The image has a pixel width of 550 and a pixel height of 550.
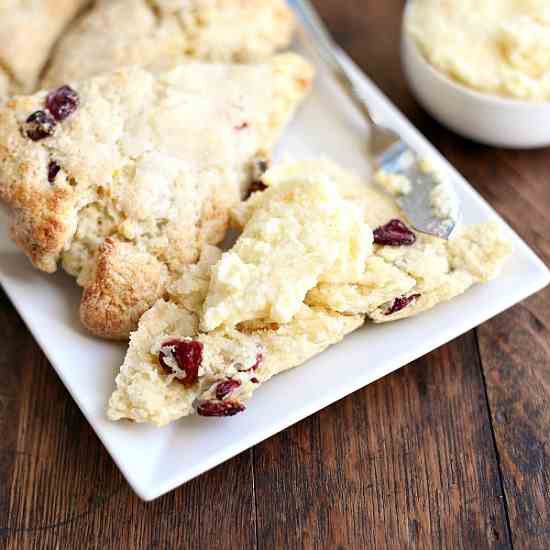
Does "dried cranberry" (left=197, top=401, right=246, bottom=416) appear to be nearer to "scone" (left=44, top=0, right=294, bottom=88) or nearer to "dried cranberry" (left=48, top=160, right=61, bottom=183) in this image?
"dried cranberry" (left=48, top=160, right=61, bottom=183)

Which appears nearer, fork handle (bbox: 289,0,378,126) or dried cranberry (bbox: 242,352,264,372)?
dried cranberry (bbox: 242,352,264,372)

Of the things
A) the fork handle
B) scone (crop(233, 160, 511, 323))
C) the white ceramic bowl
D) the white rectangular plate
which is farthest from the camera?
the fork handle

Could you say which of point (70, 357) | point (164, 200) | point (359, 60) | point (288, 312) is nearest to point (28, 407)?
point (70, 357)

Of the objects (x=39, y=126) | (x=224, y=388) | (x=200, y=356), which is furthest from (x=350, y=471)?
(x=39, y=126)

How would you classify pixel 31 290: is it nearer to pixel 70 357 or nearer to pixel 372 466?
pixel 70 357

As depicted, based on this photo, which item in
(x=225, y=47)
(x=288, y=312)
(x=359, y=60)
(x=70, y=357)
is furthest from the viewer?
(x=359, y=60)

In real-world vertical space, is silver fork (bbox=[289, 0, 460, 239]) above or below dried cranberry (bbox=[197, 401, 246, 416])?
above

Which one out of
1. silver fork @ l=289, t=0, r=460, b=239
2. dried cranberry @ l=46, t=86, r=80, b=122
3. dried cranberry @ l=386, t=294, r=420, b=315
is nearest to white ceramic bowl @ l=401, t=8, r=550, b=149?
silver fork @ l=289, t=0, r=460, b=239
